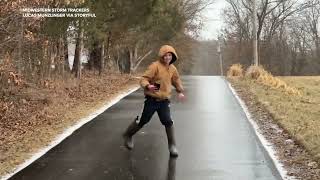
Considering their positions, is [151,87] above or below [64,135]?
above

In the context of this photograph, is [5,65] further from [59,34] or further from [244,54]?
[244,54]

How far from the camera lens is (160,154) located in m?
9.15

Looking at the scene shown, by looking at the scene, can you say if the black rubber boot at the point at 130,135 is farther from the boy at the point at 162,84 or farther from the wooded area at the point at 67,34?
the wooded area at the point at 67,34

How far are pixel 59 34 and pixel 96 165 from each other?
1071 centimetres

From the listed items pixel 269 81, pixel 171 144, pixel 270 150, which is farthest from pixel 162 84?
pixel 269 81

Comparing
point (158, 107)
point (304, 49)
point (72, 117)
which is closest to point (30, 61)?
point (72, 117)

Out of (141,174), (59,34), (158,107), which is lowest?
(141,174)

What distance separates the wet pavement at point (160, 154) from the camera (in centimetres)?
768

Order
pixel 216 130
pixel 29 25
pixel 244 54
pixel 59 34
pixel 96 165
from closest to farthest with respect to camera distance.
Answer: pixel 96 165, pixel 216 130, pixel 29 25, pixel 59 34, pixel 244 54

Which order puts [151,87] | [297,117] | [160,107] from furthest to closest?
[297,117] → [160,107] → [151,87]

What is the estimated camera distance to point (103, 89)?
71.5 ft

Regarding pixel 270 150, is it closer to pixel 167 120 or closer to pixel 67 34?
pixel 167 120

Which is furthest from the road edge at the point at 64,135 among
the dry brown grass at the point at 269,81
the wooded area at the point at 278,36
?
the wooded area at the point at 278,36

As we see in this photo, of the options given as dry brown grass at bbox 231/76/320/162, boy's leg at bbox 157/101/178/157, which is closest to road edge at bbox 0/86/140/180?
boy's leg at bbox 157/101/178/157
